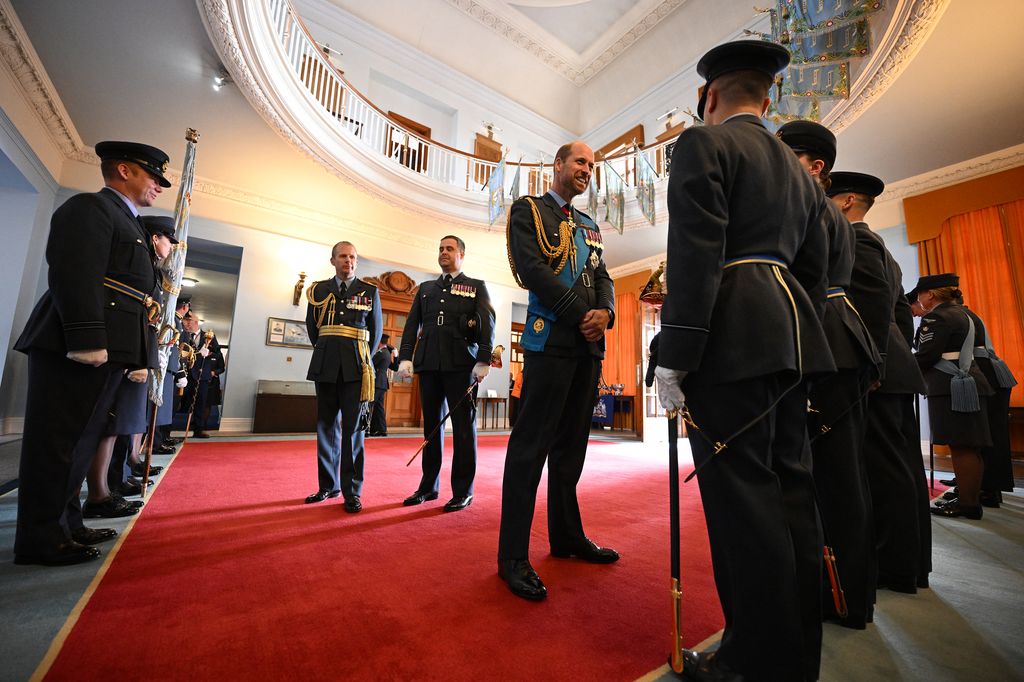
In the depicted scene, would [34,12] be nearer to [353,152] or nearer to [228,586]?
[353,152]

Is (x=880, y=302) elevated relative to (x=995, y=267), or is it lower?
A: lower

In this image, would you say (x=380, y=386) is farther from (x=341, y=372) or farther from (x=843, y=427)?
(x=843, y=427)

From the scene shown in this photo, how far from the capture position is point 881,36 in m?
4.14

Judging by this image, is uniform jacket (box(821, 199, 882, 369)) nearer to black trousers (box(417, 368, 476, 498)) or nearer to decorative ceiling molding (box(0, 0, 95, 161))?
black trousers (box(417, 368, 476, 498))

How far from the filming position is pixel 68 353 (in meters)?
1.46

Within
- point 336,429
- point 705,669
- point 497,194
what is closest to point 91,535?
point 336,429

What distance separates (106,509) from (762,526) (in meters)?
2.76

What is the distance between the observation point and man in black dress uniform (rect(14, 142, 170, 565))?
1.48m

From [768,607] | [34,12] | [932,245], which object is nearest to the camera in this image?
[768,607]

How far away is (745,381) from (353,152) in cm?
659

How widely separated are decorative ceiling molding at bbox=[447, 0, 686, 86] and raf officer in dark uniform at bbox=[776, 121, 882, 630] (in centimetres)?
1051

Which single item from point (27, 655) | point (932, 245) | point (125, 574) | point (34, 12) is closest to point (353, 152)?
point (34, 12)

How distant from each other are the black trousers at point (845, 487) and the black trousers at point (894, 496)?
281mm

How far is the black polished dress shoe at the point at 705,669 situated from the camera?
92 cm
